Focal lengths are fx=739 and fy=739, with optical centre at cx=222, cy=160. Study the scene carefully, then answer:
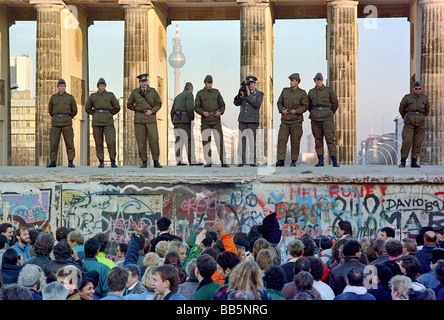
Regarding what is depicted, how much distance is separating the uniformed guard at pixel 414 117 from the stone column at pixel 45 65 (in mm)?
20129

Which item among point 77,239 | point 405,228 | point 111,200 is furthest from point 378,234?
point 77,239

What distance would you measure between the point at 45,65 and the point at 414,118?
20.9 metres

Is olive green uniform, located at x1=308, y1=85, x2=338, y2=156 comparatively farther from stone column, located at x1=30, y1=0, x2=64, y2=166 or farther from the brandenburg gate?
stone column, located at x1=30, y1=0, x2=64, y2=166

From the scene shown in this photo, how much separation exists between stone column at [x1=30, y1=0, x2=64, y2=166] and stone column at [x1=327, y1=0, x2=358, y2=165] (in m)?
12.3

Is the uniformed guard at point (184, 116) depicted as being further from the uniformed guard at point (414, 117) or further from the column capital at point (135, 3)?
the column capital at point (135, 3)

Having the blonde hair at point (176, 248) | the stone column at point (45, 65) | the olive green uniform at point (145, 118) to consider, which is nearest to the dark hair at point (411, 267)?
the blonde hair at point (176, 248)

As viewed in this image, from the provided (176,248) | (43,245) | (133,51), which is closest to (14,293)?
(43,245)

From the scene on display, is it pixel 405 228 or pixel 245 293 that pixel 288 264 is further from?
pixel 405 228

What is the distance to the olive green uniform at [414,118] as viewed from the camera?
54.3 ft

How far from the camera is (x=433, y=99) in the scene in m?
A: 31.2

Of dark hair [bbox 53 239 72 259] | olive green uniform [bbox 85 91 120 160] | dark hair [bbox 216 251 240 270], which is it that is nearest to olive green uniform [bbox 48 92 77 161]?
olive green uniform [bbox 85 91 120 160]

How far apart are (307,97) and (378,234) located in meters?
4.15

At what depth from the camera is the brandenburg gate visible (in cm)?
3153
